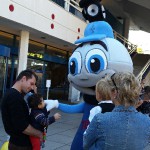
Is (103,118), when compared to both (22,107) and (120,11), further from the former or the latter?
(120,11)

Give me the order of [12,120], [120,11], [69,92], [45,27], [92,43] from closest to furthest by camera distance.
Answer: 1. [12,120]
2. [92,43]
3. [45,27]
4. [69,92]
5. [120,11]

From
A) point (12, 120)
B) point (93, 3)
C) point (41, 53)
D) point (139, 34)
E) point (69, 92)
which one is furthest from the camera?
A: point (139, 34)

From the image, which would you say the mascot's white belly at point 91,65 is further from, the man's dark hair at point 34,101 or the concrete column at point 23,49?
the concrete column at point 23,49

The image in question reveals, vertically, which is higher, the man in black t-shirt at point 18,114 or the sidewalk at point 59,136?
the man in black t-shirt at point 18,114

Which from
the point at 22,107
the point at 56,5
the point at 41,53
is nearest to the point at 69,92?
the point at 41,53

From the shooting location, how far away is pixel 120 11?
2653 cm

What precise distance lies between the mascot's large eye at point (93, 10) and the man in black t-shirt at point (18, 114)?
2.29 metres

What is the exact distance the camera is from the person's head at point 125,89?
209 cm

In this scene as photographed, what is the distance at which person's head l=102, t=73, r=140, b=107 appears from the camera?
2.09 metres

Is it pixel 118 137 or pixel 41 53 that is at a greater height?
pixel 41 53

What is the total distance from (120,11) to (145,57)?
5333 millimetres

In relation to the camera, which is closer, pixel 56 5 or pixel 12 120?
pixel 12 120

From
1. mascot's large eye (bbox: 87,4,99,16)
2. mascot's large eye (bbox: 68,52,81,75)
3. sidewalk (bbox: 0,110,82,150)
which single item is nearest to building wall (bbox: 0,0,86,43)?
sidewalk (bbox: 0,110,82,150)

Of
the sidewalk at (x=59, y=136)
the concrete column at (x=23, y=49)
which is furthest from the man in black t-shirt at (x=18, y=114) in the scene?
the concrete column at (x=23, y=49)
